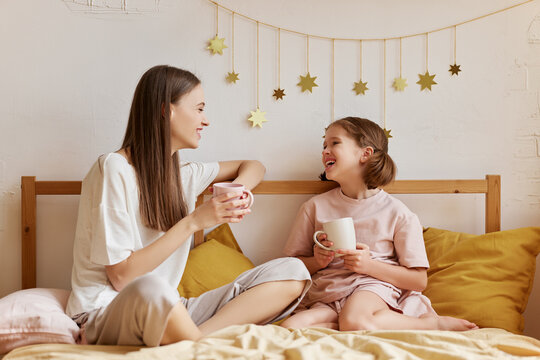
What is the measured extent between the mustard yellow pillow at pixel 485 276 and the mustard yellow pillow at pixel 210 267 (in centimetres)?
63

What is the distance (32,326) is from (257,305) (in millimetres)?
535

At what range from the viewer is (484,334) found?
113cm

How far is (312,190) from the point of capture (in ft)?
5.51

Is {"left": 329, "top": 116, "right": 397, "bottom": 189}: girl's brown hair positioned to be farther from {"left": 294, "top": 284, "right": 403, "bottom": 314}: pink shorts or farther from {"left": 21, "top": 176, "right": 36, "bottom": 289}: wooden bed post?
{"left": 21, "top": 176, "right": 36, "bottom": 289}: wooden bed post

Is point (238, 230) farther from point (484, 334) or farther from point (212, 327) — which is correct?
point (484, 334)

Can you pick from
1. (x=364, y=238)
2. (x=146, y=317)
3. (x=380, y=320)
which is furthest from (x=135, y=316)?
(x=364, y=238)

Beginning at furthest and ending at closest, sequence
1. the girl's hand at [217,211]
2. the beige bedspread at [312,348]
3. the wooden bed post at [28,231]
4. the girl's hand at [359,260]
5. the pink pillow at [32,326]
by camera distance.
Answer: the wooden bed post at [28,231]
the girl's hand at [359,260]
the girl's hand at [217,211]
the pink pillow at [32,326]
the beige bedspread at [312,348]

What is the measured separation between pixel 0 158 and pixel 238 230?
2.95 ft

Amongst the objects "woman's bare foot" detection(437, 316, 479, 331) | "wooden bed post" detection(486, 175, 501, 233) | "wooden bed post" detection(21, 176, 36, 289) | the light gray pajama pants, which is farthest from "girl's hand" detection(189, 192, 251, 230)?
"wooden bed post" detection(486, 175, 501, 233)

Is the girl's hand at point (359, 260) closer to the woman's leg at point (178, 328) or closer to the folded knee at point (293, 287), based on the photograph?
the folded knee at point (293, 287)

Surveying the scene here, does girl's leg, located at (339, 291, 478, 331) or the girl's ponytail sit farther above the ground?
the girl's ponytail

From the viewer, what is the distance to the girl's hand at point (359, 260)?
1323 millimetres

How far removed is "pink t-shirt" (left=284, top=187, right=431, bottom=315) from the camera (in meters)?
1.38

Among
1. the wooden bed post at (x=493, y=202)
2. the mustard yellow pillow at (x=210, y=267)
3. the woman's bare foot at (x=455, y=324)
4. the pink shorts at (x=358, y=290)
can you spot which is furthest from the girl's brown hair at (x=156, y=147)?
the wooden bed post at (x=493, y=202)
